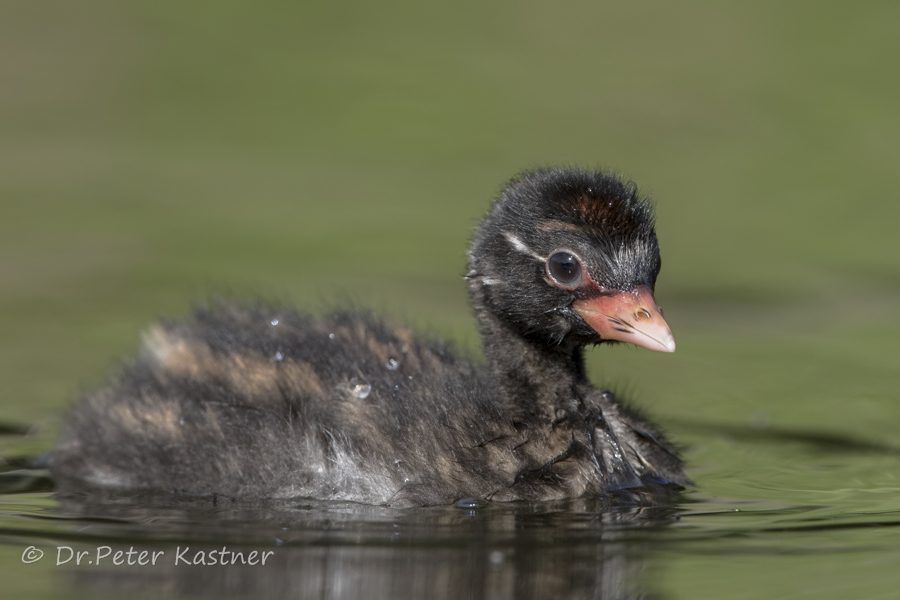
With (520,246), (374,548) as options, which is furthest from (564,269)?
(374,548)

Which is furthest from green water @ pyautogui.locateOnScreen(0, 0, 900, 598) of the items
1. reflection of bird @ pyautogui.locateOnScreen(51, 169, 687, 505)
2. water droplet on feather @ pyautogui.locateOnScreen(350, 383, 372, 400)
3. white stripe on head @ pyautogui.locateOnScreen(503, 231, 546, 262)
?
white stripe on head @ pyautogui.locateOnScreen(503, 231, 546, 262)

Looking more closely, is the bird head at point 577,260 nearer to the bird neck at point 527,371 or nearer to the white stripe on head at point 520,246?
the white stripe on head at point 520,246

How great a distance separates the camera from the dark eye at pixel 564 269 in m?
7.35

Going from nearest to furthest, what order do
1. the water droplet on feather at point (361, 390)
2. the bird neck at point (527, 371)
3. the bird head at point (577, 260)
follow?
1. the bird head at point (577, 260)
2. the water droplet on feather at point (361, 390)
3. the bird neck at point (527, 371)

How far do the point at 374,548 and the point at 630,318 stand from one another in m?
1.89

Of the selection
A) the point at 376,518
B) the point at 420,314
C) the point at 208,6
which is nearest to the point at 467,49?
the point at 208,6

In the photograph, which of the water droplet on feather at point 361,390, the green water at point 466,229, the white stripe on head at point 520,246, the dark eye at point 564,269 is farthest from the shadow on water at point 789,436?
the water droplet on feather at point 361,390

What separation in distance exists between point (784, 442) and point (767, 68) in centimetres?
1150

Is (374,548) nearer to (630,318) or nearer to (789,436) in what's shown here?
(630,318)

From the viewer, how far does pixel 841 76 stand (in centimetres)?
1891

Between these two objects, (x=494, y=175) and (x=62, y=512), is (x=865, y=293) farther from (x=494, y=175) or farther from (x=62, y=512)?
(x=62, y=512)

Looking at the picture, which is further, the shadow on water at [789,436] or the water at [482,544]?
the shadow on water at [789,436]

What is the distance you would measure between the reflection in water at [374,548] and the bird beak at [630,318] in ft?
2.98

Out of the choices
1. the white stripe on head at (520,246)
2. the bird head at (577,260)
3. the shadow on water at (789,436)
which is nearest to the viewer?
the bird head at (577,260)
